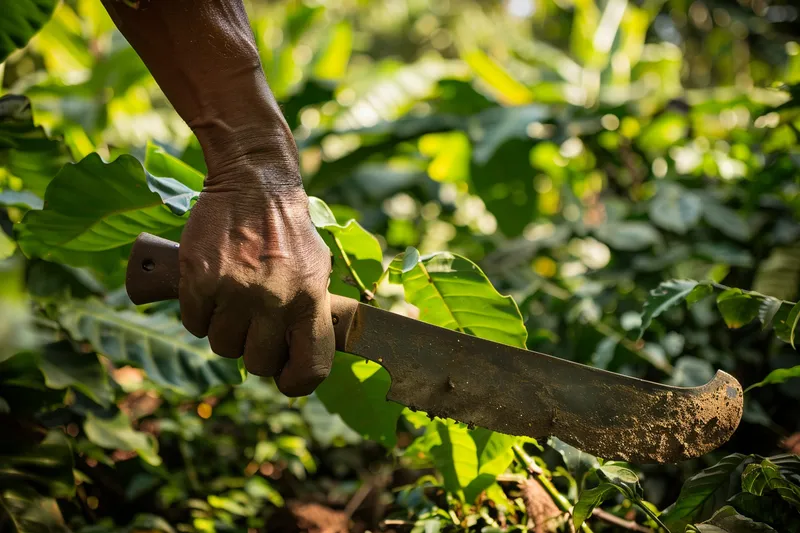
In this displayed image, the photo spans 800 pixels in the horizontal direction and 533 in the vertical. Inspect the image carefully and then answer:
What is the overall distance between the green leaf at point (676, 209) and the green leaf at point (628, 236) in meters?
0.04

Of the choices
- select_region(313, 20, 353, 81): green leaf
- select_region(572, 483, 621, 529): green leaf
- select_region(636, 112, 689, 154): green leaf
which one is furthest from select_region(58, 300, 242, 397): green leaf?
select_region(313, 20, 353, 81): green leaf

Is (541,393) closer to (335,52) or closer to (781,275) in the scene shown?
(781,275)

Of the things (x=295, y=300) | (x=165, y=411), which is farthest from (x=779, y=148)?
(x=165, y=411)

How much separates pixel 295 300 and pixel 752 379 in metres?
1.27

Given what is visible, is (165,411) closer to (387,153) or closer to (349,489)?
(349,489)

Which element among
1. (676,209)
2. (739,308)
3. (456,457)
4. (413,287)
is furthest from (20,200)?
(676,209)

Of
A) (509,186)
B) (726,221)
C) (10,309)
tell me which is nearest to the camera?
(10,309)

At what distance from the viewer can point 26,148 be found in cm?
138

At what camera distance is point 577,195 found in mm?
2809

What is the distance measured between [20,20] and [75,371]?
0.70 metres

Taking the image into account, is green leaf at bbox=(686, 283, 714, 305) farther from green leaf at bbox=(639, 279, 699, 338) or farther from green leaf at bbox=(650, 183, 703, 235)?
green leaf at bbox=(650, 183, 703, 235)

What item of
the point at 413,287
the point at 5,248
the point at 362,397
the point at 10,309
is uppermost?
the point at 10,309

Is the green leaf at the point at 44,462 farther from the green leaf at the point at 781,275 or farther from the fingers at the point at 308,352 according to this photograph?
the green leaf at the point at 781,275

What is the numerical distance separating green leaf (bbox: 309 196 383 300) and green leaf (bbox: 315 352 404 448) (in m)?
0.13
